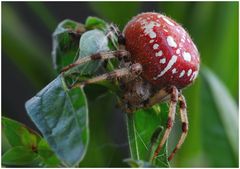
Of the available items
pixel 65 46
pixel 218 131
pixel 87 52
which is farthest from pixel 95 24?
pixel 218 131

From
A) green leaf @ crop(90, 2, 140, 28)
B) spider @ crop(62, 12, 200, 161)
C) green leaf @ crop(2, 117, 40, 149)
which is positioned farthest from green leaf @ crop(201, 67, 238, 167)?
green leaf @ crop(90, 2, 140, 28)

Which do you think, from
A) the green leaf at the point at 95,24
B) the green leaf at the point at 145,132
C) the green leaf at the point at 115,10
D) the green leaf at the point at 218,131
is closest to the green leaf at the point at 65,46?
the green leaf at the point at 95,24

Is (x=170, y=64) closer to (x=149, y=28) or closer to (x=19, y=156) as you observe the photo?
(x=149, y=28)

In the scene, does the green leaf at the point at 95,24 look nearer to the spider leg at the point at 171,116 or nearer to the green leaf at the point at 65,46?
the green leaf at the point at 65,46

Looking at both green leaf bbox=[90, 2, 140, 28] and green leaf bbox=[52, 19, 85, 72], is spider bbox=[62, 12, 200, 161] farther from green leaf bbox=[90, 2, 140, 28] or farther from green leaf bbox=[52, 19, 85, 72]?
green leaf bbox=[90, 2, 140, 28]

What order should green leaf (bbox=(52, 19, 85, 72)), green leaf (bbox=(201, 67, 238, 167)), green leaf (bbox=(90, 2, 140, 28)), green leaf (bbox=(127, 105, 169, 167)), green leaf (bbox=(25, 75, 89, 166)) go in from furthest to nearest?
green leaf (bbox=(90, 2, 140, 28))
green leaf (bbox=(201, 67, 238, 167))
green leaf (bbox=(52, 19, 85, 72))
green leaf (bbox=(127, 105, 169, 167))
green leaf (bbox=(25, 75, 89, 166))

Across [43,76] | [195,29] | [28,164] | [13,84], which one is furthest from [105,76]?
[13,84]
